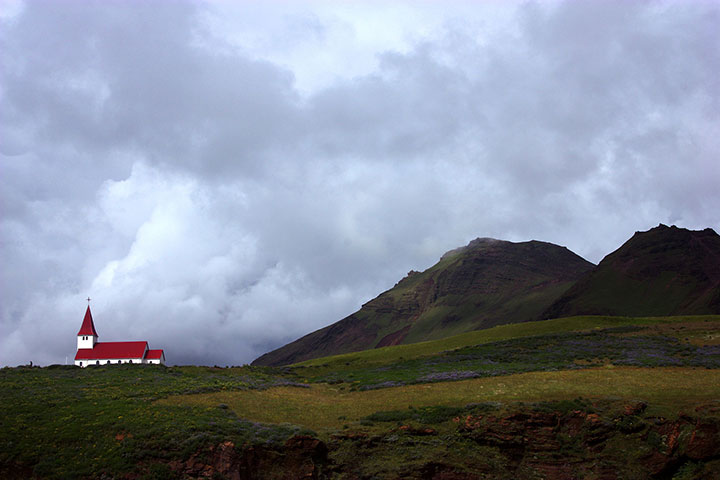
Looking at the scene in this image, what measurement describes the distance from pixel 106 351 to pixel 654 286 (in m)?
167

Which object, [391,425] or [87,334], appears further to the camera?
[87,334]

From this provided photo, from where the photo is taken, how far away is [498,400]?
124 ft

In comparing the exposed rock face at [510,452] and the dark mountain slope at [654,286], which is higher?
the dark mountain slope at [654,286]

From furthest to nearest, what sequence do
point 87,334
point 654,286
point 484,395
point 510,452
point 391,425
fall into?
point 654,286 → point 87,334 → point 484,395 → point 391,425 → point 510,452

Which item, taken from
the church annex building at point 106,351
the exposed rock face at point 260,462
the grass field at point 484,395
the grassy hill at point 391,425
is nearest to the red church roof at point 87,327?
the church annex building at point 106,351

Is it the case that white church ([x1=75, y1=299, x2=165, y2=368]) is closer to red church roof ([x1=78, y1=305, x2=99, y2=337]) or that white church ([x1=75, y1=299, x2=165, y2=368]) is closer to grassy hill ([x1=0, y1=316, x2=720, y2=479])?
red church roof ([x1=78, y1=305, x2=99, y2=337])

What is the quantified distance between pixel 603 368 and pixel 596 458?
2087 cm

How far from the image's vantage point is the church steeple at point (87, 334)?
95.4m

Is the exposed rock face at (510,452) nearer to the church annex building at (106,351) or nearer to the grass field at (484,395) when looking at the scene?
the grass field at (484,395)

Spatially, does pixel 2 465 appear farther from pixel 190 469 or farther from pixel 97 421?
pixel 190 469

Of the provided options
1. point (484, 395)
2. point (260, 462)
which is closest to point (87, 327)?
point (260, 462)

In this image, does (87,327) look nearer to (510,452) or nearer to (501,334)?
(501,334)

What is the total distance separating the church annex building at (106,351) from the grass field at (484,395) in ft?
174

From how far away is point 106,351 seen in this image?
306 ft
